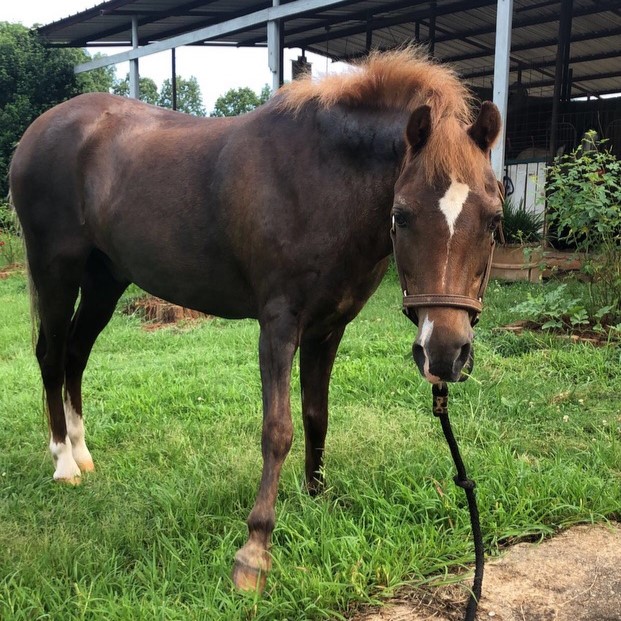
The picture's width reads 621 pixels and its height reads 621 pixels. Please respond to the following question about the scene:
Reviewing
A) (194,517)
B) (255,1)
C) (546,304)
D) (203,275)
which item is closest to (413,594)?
(194,517)

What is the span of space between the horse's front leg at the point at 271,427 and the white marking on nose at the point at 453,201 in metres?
0.68

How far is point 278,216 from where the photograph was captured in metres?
2.09

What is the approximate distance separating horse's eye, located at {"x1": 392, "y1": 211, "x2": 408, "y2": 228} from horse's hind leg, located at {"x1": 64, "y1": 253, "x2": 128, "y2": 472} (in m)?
1.91

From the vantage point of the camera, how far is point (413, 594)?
1938mm

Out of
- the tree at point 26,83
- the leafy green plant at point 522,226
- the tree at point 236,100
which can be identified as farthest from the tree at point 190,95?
the leafy green plant at point 522,226

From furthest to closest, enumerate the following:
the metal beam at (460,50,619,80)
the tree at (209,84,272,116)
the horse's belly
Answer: the tree at (209,84,272,116)
the metal beam at (460,50,619,80)
the horse's belly

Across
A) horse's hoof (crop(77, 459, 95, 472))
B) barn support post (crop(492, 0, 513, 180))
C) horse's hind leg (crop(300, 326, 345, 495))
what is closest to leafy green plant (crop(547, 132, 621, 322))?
barn support post (crop(492, 0, 513, 180))

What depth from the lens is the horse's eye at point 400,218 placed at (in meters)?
1.70

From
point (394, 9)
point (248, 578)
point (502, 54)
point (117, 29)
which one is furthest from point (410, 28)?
point (248, 578)

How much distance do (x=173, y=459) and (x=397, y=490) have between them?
1.21 m

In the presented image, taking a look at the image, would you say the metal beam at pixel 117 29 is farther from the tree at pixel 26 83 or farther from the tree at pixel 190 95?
the tree at pixel 190 95

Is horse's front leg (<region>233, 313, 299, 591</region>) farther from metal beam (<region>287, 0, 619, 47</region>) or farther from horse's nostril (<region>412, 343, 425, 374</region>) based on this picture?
metal beam (<region>287, 0, 619, 47</region>)

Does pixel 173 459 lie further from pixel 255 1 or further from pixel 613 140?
pixel 255 1

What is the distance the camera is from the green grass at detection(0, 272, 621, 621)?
1970 mm
